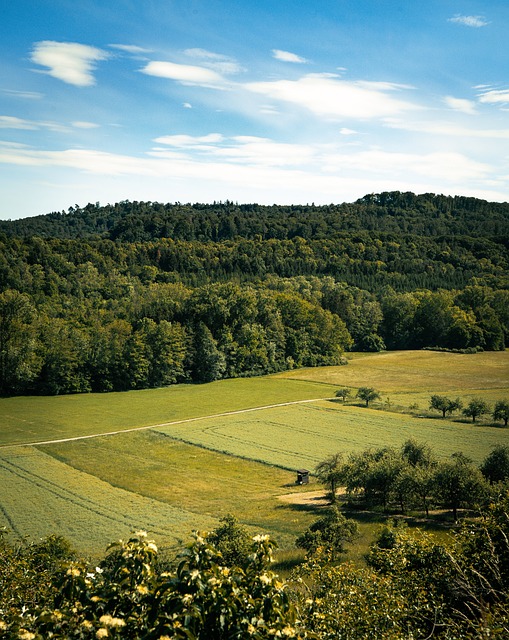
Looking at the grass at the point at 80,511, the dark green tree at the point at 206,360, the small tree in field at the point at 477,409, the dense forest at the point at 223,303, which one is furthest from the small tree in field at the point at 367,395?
the grass at the point at 80,511

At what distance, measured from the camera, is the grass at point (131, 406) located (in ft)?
200

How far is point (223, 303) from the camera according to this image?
328 feet

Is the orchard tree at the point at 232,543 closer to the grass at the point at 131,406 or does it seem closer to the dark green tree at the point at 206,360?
the grass at the point at 131,406

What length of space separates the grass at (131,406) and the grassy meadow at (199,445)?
0.52 feet

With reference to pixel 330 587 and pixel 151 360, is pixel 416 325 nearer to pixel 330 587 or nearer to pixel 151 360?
pixel 151 360

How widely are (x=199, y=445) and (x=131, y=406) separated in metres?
20.5

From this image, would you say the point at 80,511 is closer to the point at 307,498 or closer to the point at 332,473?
the point at 307,498

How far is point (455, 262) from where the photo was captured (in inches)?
6511

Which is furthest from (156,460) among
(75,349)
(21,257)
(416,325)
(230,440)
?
(416,325)

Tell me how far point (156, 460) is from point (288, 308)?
65351mm

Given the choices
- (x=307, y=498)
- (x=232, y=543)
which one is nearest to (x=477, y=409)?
(x=307, y=498)

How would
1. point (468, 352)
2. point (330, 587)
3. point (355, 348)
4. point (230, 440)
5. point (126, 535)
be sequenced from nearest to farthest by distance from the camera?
point (330, 587)
point (126, 535)
point (230, 440)
point (468, 352)
point (355, 348)

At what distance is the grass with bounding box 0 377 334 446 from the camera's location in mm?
61094

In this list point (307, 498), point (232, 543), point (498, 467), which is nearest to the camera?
point (232, 543)
